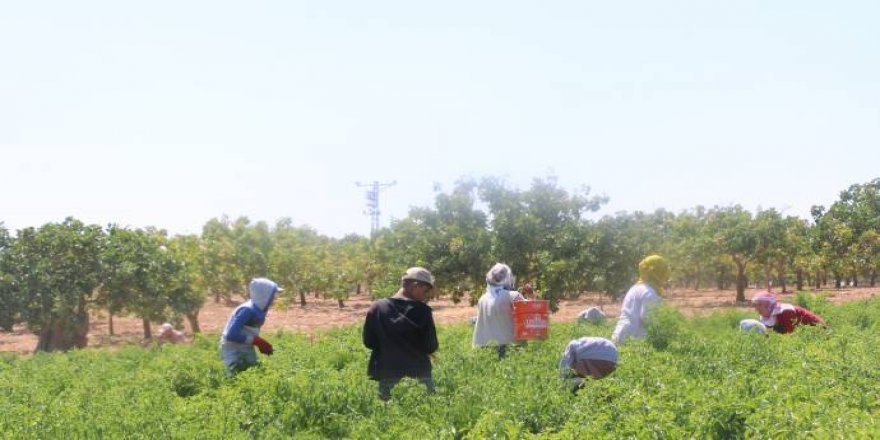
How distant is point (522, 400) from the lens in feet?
17.7

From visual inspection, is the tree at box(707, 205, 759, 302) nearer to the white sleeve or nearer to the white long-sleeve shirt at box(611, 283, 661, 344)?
the white long-sleeve shirt at box(611, 283, 661, 344)

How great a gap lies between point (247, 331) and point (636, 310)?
4.10 m

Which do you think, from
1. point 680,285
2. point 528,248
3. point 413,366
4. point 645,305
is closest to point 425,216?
point 528,248

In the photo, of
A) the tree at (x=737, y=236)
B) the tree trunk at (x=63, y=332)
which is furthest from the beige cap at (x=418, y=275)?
the tree at (x=737, y=236)

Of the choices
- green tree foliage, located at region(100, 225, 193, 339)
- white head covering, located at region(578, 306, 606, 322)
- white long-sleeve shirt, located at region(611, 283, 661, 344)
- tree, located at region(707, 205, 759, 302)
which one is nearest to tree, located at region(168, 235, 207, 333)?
green tree foliage, located at region(100, 225, 193, 339)

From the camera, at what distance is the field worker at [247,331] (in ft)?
24.1

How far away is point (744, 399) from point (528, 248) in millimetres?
15342

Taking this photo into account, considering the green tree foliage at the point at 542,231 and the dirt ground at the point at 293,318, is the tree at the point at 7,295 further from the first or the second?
the green tree foliage at the point at 542,231

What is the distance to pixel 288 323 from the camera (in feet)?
103

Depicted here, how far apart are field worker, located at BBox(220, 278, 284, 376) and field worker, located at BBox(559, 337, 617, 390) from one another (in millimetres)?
2844

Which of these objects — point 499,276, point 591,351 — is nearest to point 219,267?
point 499,276

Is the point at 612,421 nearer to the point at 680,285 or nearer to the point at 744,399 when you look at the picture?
the point at 744,399

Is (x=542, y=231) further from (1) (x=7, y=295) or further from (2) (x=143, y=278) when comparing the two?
(1) (x=7, y=295)

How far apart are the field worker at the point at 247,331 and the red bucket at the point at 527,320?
9.31ft
